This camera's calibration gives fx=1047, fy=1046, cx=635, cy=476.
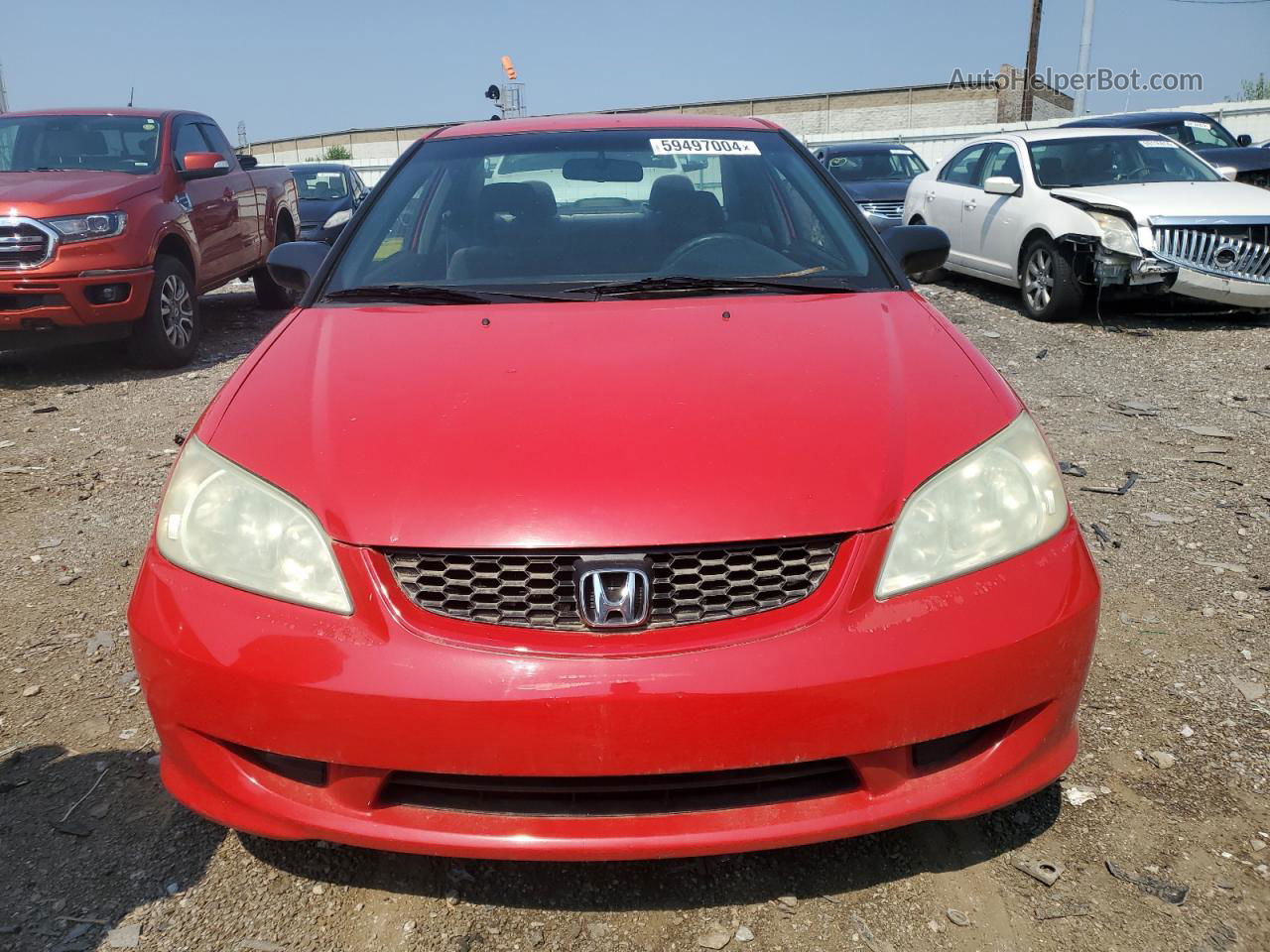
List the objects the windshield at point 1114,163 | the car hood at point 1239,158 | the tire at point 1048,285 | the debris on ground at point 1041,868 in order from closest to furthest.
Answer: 1. the debris on ground at point 1041,868
2. the tire at point 1048,285
3. the windshield at point 1114,163
4. the car hood at point 1239,158

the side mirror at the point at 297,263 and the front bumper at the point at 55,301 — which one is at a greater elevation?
the side mirror at the point at 297,263

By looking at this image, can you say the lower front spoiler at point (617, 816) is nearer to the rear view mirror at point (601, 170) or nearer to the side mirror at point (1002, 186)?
the rear view mirror at point (601, 170)

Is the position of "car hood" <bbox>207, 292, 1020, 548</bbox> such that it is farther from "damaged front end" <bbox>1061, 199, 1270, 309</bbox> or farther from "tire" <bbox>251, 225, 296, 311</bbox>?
"tire" <bbox>251, 225, 296, 311</bbox>

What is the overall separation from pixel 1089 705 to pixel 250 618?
1978 millimetres

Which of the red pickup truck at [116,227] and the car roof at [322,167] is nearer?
the red pickup truck at [116,227]

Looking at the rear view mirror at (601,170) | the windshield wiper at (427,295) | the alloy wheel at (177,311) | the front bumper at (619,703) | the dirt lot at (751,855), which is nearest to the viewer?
the front bumper at (619,703)

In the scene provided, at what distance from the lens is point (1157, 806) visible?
2180 millimetres

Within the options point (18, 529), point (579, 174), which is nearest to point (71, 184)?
point (18, 529)

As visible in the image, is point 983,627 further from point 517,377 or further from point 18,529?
point 18,529

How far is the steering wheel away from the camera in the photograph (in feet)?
9.21

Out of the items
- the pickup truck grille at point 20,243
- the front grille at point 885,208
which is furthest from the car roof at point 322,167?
the pickup truck grille at point 20,243

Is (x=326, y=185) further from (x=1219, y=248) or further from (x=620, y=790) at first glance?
(x=620, y=790)

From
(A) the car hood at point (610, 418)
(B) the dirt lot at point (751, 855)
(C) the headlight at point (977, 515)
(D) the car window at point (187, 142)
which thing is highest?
(D) the car window at point (187, 142)

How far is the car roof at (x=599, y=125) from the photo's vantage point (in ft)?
10.8
